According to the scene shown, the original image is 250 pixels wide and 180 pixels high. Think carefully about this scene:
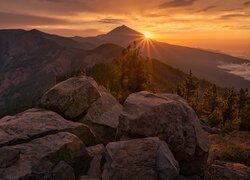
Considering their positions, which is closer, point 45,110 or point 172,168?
point 172,168

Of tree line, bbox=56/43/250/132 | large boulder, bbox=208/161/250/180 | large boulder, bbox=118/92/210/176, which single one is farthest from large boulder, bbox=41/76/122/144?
tree line, bbox=56/43/250/132

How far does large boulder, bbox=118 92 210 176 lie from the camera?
2181 centimetres

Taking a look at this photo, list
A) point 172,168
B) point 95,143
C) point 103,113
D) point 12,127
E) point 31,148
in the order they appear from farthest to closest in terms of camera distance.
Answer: point 103,113 → point 95,143 → point 12,127 → point 31,148 → point 172,168

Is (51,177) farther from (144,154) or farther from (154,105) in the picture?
(154,105)

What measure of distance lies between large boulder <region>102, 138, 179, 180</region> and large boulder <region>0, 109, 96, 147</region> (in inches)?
172

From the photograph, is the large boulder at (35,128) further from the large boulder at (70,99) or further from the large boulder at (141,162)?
the large boulder at (141,162)

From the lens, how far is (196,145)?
2270 cm

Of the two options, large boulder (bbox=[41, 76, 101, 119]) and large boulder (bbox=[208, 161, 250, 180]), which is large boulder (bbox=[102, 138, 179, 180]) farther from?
large boulder (bbox=[41, 76, 101, 119])

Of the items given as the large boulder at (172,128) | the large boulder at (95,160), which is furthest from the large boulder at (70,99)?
the large boulder at (172,128)

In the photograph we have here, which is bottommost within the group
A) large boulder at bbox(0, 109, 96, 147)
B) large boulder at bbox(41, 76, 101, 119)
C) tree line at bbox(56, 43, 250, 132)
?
tree line at bbox(56, 43, 250, 132)

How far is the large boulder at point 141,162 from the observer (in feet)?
60.8

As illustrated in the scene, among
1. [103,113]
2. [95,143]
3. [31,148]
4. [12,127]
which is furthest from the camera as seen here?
[103,113]

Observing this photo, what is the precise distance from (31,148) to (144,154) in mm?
7174

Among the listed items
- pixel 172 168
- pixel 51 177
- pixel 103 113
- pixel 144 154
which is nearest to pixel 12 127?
pixel 51 177
